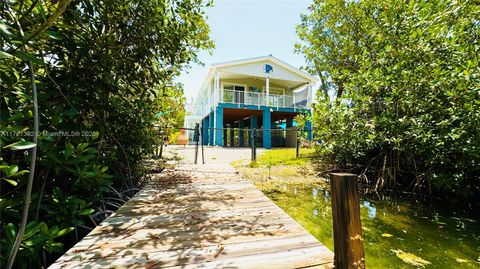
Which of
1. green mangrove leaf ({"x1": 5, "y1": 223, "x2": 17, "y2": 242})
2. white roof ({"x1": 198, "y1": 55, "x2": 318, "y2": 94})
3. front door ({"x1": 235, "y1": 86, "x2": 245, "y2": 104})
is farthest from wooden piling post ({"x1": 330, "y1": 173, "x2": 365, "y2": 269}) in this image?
white roof ({"x1": 198, "y1": 55, "x2": 318, "y2": 94})

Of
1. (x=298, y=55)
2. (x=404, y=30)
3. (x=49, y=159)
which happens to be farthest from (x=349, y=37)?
(x=49, y=159)

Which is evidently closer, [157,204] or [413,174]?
[157,204]

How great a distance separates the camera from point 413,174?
5.15 meters

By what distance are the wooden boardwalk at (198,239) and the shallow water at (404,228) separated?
1070 mm

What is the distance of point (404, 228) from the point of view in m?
3.20

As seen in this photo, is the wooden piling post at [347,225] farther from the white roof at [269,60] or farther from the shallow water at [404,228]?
the white roof at [269,60]

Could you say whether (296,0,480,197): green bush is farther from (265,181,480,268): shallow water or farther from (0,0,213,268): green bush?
(0,0,213,268): green bush

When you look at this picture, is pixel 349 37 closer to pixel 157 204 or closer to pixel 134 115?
pixel 134 115

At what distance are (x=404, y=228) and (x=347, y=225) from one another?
2.72 metres

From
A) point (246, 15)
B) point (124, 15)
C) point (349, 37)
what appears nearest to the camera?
point (124, 15)

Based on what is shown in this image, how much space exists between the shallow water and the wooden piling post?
127cm

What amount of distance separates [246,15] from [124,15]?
5.46 m

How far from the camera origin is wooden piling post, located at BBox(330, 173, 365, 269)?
4.35 feet

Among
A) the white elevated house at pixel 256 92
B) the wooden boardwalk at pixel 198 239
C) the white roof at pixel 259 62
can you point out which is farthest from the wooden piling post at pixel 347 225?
the white roof at pixel 259 62
